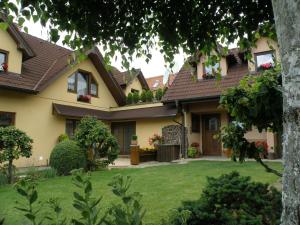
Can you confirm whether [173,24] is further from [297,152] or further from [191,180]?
[191,180]

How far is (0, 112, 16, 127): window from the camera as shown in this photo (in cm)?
1504

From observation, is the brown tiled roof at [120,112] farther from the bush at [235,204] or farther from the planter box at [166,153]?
the bush at [235,204]

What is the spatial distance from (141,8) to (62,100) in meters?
14.3

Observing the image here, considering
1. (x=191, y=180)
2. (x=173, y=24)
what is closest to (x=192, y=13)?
(x=173, y=24)

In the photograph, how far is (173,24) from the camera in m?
4.96

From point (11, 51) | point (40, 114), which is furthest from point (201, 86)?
point (11, 51)

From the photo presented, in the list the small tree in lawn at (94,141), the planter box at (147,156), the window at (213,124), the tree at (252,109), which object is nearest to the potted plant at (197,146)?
the window at (213,124)

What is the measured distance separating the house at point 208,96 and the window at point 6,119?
8.01 m

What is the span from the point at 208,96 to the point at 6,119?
32.6 feet

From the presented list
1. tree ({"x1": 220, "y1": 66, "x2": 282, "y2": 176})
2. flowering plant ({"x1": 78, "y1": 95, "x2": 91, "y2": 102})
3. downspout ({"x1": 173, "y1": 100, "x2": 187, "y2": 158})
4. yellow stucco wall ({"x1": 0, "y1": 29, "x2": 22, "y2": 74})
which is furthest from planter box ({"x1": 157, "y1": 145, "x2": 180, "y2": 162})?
tree ({"x1": 220, "y1": 66, "x2": 282, "y2": 176})

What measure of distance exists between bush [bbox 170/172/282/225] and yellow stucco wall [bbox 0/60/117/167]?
13504mm

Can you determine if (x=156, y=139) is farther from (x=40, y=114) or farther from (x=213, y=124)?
(x=40, y=114)

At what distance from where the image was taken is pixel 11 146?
10328 mm

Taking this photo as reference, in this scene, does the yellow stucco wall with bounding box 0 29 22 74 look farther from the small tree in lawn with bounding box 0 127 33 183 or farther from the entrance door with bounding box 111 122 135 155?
the entrance door with bounding box 111 122 135 155
